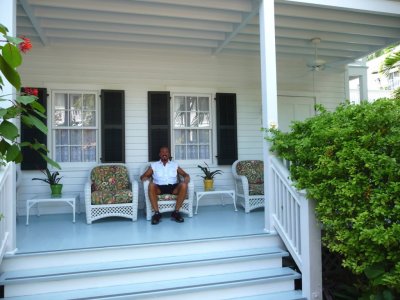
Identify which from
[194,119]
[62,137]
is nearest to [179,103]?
[194,119]

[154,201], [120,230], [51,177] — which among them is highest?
[51,177]

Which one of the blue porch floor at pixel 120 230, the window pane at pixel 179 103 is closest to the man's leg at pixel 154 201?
the blue porch floor at pixel 120 230

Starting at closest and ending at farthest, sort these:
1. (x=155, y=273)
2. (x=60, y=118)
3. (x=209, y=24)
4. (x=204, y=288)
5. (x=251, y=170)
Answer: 1. (x=204, y=288)
2. (x=155, y=273)
3. (x=209, y=24)
4. (x=60, y=118)
5. (x=251, y=170)

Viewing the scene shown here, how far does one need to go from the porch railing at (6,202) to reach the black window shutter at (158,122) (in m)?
2.61

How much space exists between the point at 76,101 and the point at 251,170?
10.5 feet

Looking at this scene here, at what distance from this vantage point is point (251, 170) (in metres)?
5.62

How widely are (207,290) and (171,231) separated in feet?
3.47

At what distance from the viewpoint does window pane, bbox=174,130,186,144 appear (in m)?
5.74

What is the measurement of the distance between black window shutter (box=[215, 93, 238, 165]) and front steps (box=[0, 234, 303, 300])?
8.51ft

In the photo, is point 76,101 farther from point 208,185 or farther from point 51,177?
point 208,185

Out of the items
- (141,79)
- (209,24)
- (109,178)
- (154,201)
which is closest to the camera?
(154,201)

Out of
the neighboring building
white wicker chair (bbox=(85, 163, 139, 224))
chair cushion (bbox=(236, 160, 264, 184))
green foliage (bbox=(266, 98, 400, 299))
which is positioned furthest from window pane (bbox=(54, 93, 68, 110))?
the neighboring building

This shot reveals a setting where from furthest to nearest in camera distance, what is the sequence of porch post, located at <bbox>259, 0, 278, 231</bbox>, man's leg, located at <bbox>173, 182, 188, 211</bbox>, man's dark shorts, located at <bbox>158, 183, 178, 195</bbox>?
1. man's dark shorts, located at <bbox>158, 183, 178, 195</bbox>
2. man's leg, located at <bbox>173, 182, 188, 211</bbox>
3. porch post, located at <bbox>259, 0, 278, 231</bbox>

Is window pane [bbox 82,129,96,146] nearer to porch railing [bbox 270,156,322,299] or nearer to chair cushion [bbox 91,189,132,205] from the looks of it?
chair cushion [bbox 91,189,132,205]
